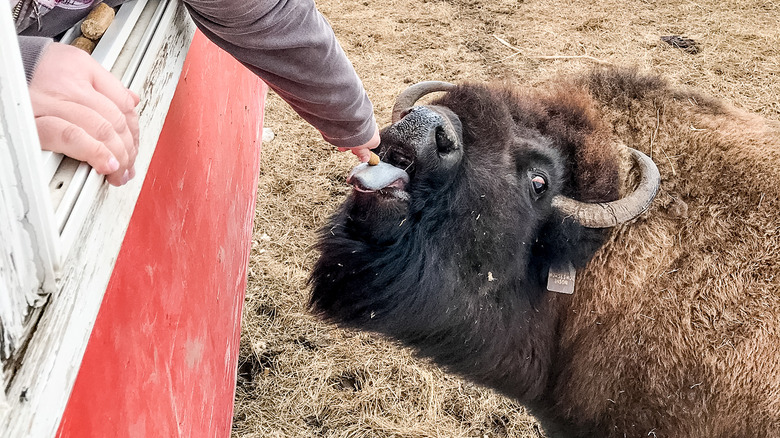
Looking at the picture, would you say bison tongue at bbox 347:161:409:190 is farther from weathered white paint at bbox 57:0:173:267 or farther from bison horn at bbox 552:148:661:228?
weathered white paint at bbox 57:0:173:267

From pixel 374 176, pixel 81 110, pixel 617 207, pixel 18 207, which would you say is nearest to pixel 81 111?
pixel 81 110

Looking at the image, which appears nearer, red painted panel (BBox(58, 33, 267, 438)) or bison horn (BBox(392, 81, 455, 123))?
red painted panel (BBox(58, 33, 267, 438))

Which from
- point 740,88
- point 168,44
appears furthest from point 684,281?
point 740,88

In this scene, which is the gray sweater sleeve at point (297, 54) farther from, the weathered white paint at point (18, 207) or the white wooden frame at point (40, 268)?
the weathered white paint at point (18, 207)

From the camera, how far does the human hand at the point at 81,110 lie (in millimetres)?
1054

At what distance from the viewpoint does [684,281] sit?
97.1 inches

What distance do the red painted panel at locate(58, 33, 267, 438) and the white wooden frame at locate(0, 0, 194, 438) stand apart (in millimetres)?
175

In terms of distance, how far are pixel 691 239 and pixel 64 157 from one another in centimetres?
236

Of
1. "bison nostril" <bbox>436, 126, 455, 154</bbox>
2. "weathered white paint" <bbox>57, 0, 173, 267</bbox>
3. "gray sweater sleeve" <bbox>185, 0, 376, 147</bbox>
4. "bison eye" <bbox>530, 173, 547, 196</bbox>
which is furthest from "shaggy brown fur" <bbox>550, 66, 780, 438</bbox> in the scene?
"weathered white paint" <bbox>57, 0, 173, 267</bbox>

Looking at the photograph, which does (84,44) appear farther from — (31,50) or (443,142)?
(443,142)

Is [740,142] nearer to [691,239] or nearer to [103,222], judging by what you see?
[691,239]

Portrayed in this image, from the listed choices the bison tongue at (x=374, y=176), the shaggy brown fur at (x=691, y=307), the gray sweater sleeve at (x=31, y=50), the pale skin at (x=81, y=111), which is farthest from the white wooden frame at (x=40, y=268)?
the shaggy brown fur at (x=691, y=307)

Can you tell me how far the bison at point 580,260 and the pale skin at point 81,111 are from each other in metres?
1.22

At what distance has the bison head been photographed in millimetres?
2389
